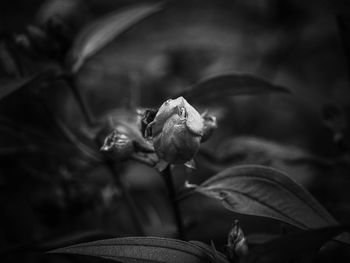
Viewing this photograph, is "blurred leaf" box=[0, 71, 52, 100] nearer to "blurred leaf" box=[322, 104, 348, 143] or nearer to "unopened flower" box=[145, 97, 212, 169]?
"unopened flower" box=[145, 97, 212, 169]

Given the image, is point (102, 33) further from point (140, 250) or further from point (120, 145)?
point (140, 250)

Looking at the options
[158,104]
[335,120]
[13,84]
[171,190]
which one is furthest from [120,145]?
[158,104]

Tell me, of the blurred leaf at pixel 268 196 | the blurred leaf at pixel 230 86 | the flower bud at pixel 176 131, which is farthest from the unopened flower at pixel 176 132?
the blurred leaf at pixel 230 86

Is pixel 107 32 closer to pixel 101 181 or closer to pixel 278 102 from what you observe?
pixel 101 181

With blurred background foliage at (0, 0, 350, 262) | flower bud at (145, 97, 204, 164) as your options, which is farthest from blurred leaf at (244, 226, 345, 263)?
blurred background foliage at (0, 0, 350, 262)

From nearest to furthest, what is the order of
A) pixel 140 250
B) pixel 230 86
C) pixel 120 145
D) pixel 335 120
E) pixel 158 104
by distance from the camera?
pixel 140 250 → pixel 120 145 → pixel 230 86 → pixel 335 120 → pixel 158 104

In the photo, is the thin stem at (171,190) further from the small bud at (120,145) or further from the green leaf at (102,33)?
the green leaf at (102,33)

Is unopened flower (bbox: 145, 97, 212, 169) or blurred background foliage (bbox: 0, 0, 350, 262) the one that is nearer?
unopened flower (bbox: 145, 97, 212, 169)
